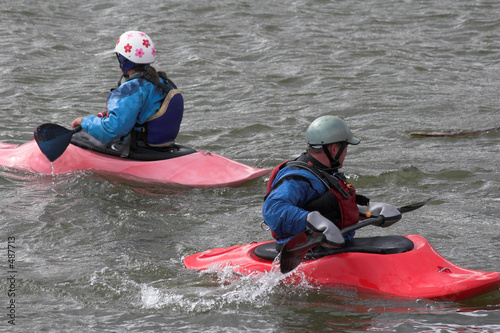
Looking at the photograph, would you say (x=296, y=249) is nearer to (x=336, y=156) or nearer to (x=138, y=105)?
(x=336, y=156)

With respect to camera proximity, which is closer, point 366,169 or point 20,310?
point 20,310

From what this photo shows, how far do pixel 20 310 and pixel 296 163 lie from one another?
1.99 meters

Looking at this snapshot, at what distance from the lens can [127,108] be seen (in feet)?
21.6

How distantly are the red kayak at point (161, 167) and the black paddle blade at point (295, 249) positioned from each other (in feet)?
9.44

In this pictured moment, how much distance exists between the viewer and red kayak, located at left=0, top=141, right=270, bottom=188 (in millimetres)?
6926

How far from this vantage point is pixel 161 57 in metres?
13.6

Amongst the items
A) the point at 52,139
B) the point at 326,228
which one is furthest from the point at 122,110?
the point at 326,228

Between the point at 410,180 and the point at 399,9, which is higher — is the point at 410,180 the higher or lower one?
the lower one

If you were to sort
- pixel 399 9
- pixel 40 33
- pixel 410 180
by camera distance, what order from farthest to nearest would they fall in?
1. pixel 399 9
2. pixel 40 33
3. pixel 410 180

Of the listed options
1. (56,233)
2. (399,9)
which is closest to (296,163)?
(56,233)

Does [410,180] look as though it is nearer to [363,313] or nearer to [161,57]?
[363,313]

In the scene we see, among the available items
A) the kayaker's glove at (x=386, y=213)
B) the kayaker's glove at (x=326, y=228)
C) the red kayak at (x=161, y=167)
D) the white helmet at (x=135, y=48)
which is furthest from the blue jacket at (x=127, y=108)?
the kayaker's glove at (x=326, y=228)

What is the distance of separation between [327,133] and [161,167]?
2.90m

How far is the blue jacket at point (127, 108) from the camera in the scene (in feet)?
21.6
